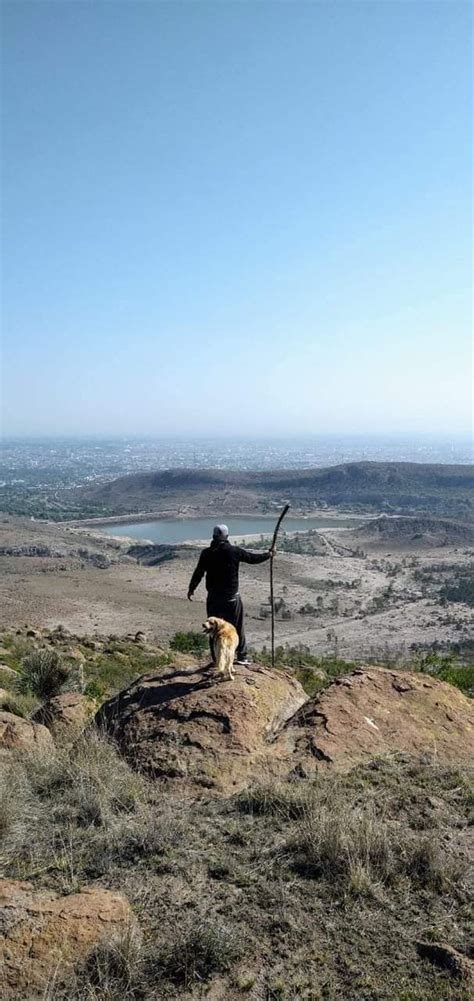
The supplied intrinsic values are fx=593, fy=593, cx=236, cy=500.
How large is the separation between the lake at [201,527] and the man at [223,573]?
54720mm

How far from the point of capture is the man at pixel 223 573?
19.5ft

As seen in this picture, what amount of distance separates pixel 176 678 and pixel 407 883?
3165mm

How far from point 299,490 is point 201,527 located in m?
25.2

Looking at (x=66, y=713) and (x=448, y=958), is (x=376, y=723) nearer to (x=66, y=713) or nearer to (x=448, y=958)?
(x=448, y=958)

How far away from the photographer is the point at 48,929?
2482mm

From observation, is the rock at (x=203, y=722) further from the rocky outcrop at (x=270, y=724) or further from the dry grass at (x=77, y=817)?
the dry grass at (x=77, y=817)

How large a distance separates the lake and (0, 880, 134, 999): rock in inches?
2287

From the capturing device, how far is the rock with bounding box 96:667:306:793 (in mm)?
4316

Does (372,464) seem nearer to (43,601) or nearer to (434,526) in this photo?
(434,526)

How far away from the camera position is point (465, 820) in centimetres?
365

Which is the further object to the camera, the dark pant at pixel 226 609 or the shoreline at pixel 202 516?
the shoreline at pixel 202 516

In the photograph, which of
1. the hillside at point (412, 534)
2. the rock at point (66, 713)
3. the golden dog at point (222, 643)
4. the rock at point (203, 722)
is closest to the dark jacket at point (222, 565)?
the golden dog at point (222, 643)

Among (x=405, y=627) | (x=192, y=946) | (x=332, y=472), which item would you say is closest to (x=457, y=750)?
(x=192, y=946)

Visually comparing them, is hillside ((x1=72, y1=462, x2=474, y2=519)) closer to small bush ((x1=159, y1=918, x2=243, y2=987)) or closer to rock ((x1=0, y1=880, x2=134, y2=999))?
rock ((x1=0, y1=880, x2=134, y2=999))
